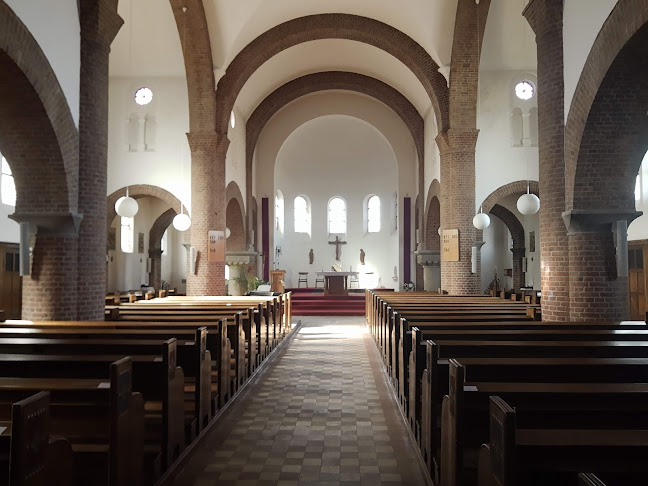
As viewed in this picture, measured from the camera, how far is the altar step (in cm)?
2009

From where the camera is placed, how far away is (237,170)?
21.3 meters

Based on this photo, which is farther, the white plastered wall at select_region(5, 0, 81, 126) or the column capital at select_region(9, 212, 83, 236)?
the column capital at select_region(9, 212, 83, 236)

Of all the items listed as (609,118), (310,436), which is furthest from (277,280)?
(310,436)

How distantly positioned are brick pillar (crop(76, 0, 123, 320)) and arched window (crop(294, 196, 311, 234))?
1830cm

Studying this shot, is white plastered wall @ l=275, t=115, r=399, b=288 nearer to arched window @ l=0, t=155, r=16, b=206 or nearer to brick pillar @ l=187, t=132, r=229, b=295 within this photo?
brick pillar @ l=187, t=132, r=229, b=295

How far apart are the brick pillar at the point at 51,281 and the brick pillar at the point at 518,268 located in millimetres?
19055

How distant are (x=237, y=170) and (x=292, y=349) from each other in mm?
11208

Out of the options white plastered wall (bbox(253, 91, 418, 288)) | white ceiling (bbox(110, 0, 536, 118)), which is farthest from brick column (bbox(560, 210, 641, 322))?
white plastered wall (bbox(253, 91, 418, 288))

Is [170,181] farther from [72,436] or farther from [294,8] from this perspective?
[72,436]

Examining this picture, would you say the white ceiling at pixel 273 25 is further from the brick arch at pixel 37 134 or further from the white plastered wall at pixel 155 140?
the brick arch at pixel 37 134

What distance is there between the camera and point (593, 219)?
8.10 m

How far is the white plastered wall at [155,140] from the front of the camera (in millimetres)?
18125

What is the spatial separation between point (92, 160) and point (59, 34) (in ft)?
5.94

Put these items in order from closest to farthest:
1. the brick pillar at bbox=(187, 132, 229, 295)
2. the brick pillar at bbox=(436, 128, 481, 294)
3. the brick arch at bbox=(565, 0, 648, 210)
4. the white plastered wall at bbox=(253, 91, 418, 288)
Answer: the brick arch at bbox=(565, 0, 648, 210)
the brick pillar at bbox=(436, 128, 481, 294)
the brick pillar at bbox=(187, 132, 229, 295)
the white plastered wall at bbox=(253, 91, 418, 288)
